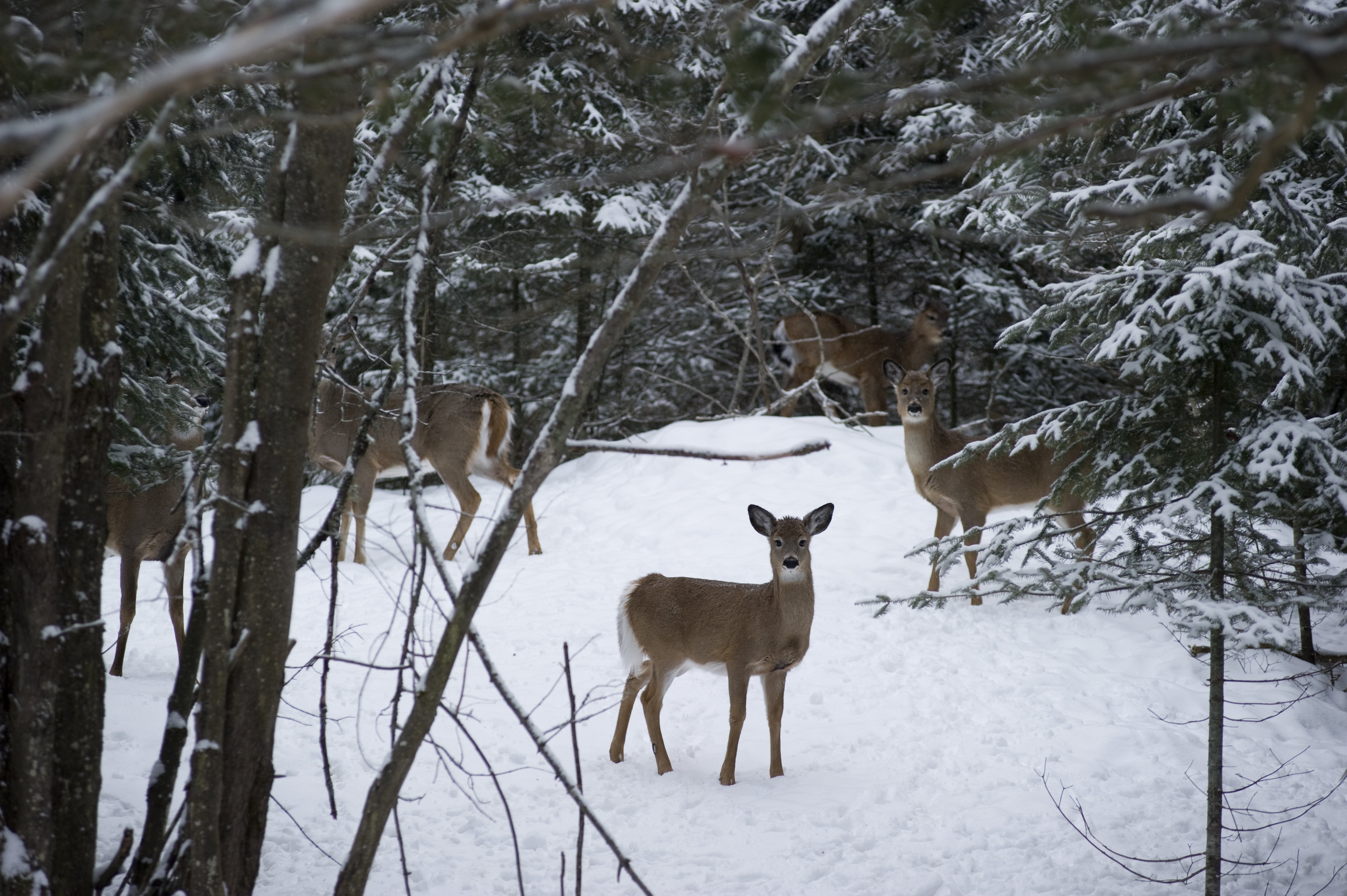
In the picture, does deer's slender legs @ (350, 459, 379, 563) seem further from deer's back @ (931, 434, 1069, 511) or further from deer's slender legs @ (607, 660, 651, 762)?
deer's back @ (931, 434, 1069, 511)

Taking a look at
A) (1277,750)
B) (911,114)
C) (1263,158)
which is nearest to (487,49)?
(1263,158)

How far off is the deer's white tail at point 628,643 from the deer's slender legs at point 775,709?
700 mm

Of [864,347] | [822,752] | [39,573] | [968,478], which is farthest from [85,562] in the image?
[864,347]

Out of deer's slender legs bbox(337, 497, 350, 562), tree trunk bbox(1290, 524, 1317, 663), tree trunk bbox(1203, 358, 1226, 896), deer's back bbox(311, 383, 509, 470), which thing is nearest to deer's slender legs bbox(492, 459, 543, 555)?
deer's back bbox(311, 383, 509, 470)

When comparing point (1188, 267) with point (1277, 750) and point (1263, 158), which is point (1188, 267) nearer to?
point (1277, 750)

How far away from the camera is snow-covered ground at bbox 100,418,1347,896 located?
426 cm

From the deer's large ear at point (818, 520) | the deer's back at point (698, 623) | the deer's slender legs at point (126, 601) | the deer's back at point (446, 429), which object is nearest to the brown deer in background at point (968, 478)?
the deer's large ear at point (818, 520)

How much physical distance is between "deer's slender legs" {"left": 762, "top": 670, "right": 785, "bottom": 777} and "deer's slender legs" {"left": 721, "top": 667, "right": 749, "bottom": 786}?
0.12 meters

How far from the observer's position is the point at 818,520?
601cm

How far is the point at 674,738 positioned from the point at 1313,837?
3128mm

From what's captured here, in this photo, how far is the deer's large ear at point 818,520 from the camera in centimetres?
595

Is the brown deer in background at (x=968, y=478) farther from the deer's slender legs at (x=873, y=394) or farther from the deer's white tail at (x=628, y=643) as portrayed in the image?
the deer's slender legs at (x=873, y=394)

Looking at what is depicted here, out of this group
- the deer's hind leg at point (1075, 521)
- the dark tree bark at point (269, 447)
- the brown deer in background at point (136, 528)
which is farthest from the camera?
the deer's hind leg at point (1075, 521)

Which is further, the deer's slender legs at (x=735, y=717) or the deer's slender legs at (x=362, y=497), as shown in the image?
the deer's slender legs at (x=362, y=497)
